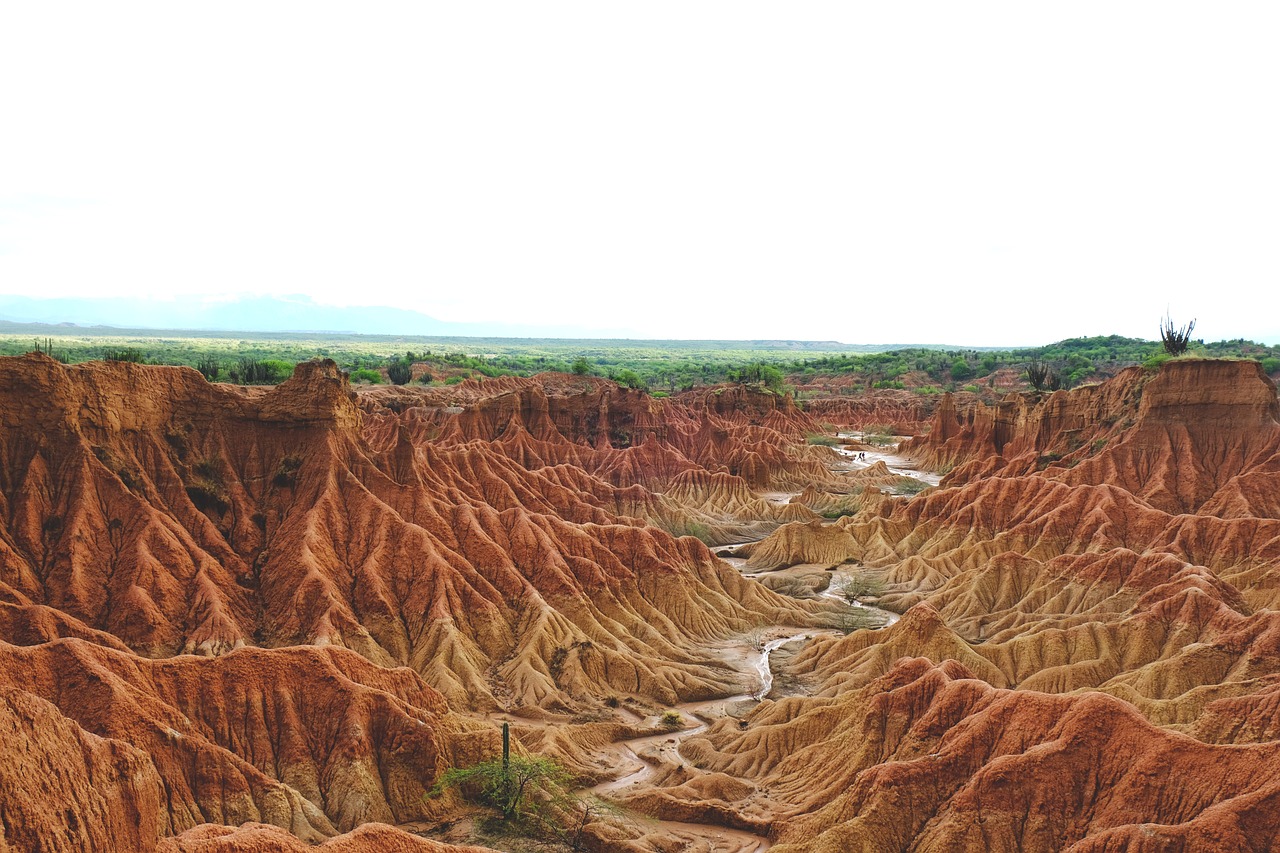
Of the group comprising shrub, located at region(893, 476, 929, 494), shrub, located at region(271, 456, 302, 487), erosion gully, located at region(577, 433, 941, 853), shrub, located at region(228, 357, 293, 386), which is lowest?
erosion gully, located at region(577, 433, 941, 853)

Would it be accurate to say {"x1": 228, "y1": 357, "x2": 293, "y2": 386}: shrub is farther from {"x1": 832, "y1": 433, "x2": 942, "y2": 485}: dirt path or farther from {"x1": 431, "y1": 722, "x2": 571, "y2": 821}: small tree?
{"x1": 832, "y1": 433, "x2": 942, "y2": 485}: dirt path

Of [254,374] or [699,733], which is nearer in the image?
[699,733]

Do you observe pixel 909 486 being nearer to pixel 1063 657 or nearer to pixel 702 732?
pixel 1063 657

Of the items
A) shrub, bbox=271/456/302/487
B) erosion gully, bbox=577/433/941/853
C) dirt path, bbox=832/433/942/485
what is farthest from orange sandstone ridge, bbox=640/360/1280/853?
shrub, bbox=271/456/302/487

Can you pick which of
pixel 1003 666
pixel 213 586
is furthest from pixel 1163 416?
pixel 213 586

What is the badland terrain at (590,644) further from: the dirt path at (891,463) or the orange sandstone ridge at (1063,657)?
the dirt path at (891,463)

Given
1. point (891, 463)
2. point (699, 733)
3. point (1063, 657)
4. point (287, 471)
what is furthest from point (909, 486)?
point (287, 471)

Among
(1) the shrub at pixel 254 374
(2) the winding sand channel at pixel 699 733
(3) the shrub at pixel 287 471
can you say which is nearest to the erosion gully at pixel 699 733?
(2) the winding sand channel at pixel 699 733

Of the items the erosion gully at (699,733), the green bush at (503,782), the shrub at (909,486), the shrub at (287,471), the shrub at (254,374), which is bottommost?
the erosion gully at (699,733)
